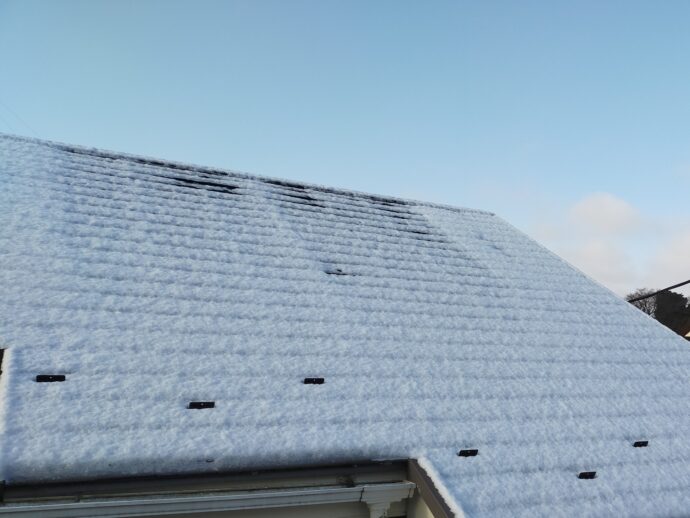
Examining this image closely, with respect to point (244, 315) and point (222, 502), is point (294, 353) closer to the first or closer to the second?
point (244, 315)

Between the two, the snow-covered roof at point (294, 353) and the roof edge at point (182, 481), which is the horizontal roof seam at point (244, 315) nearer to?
the snow-covered roof at point (294, 353)

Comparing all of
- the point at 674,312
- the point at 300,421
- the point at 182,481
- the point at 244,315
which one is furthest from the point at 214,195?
the point at 674,312

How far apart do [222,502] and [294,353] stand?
1101 mm

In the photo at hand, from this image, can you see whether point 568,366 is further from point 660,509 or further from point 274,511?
point 274,511

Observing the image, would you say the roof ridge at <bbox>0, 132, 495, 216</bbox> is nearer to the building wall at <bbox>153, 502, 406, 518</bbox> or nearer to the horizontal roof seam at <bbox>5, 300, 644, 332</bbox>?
the horizontal roof seam at <bbox>5, 300, 644, 332</bbox>

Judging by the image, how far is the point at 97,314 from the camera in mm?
3105

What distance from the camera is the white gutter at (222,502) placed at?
209 centimetres

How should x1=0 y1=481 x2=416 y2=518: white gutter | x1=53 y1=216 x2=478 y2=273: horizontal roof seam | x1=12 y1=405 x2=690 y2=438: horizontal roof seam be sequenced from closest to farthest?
x1=0 y1=481 x2=416 y2=518: white gutter → x1=12 y1=405 x2=690 y2=438: horizontal roof seam → x1=53 y1=216 x2=478 y2=273: horizontal roof seam

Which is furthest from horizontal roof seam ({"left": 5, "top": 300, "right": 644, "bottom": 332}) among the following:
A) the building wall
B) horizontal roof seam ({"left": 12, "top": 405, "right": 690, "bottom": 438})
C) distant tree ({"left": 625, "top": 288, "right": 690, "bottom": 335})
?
distant tree ({"left": 625, "top": 288, "right": 690, "bottom": 335})

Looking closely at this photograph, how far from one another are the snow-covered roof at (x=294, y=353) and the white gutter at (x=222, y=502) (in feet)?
0.44

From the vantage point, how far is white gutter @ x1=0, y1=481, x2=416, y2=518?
2092mm

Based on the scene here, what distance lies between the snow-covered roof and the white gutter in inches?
5.3

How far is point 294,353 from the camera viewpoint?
327 centimetres

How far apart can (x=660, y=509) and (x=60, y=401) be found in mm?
3428
